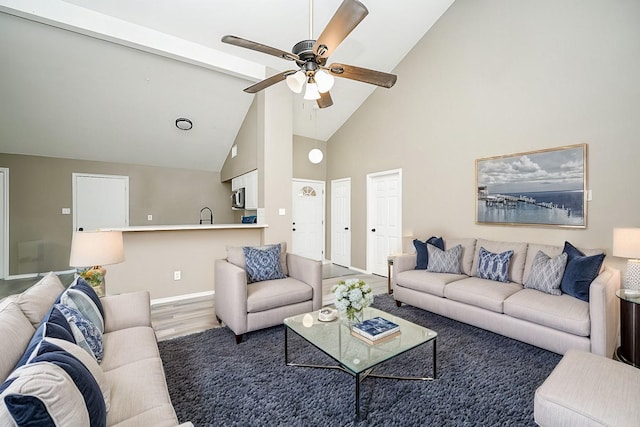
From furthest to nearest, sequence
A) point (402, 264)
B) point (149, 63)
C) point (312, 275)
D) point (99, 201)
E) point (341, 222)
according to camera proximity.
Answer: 1. point (341, 222)
2. point (99, 201)
3. point (149, 63)
4. point (402, 264)
5. point (312, 275)

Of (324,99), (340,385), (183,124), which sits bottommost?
(340,385)

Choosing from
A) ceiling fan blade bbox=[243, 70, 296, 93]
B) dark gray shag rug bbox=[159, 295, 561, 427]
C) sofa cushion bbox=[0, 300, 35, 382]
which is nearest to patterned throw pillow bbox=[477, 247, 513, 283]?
dark gray shag rug bbox=[159, 295, 561, 427]

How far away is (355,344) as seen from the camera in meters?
1.92

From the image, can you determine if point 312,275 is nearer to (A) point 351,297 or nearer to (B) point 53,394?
(A) point 351,297

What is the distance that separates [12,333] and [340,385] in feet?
5.83

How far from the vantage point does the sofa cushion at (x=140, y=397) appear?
3.76 feet

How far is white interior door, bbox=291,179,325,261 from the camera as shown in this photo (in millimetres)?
6070

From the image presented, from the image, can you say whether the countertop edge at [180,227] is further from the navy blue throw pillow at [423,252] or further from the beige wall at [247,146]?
the navy blue throw pillow at [423,252]

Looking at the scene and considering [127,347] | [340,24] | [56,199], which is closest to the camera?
[127,347]

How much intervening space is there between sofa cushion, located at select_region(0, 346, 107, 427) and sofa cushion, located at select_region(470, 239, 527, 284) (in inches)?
136

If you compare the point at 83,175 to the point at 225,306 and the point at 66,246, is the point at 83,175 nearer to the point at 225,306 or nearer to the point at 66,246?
the point at 66,246

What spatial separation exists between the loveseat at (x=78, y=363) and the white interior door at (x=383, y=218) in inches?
150

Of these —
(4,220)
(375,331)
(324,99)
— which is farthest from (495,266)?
(4,220)

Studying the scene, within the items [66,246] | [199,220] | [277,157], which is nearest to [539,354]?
[277,157]
